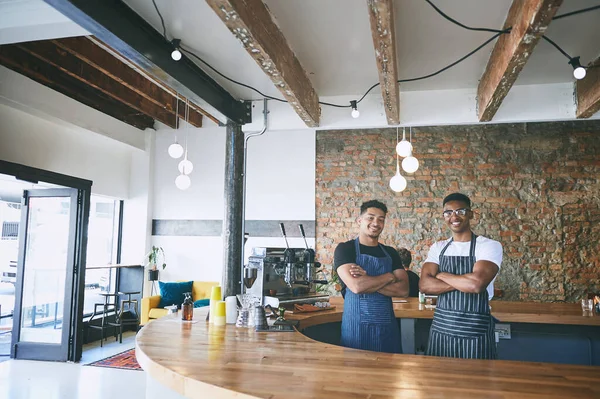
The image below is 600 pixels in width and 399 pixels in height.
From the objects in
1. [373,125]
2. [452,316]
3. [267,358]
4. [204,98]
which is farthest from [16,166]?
[452,316]

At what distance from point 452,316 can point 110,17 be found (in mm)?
2729

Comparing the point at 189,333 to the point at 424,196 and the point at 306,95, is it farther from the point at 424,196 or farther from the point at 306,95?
the point at 424,196

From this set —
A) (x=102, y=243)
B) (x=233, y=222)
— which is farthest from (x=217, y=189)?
(x=233, y=222)

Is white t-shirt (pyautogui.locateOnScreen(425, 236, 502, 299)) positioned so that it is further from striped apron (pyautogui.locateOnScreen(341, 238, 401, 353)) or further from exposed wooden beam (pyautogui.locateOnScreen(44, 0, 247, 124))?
exposed wooden beam (pyautogui.locateOnScreen(44, 0, 247, 124))

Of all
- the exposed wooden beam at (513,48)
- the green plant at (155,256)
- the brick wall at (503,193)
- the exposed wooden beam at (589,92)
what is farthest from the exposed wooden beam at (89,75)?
the exposed wooden beam at (589,92)

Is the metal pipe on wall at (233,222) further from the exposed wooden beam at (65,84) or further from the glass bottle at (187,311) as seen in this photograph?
the exposed wooden beam at (65,84)

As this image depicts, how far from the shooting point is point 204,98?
156 inches

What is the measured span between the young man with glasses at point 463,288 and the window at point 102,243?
245 inches

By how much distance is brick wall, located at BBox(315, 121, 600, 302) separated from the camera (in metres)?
6.35

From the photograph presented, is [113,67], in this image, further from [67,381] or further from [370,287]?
[370,287]

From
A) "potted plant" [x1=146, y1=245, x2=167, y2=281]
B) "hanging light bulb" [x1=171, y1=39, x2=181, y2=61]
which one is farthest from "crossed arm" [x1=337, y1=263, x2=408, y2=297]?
"potted plant" [x1=146, y1=245, x2=167, y2=281]

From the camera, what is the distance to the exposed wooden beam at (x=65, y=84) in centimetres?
521

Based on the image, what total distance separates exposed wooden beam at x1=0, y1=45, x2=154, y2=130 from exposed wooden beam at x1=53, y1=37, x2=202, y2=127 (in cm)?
85

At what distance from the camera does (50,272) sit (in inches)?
238
